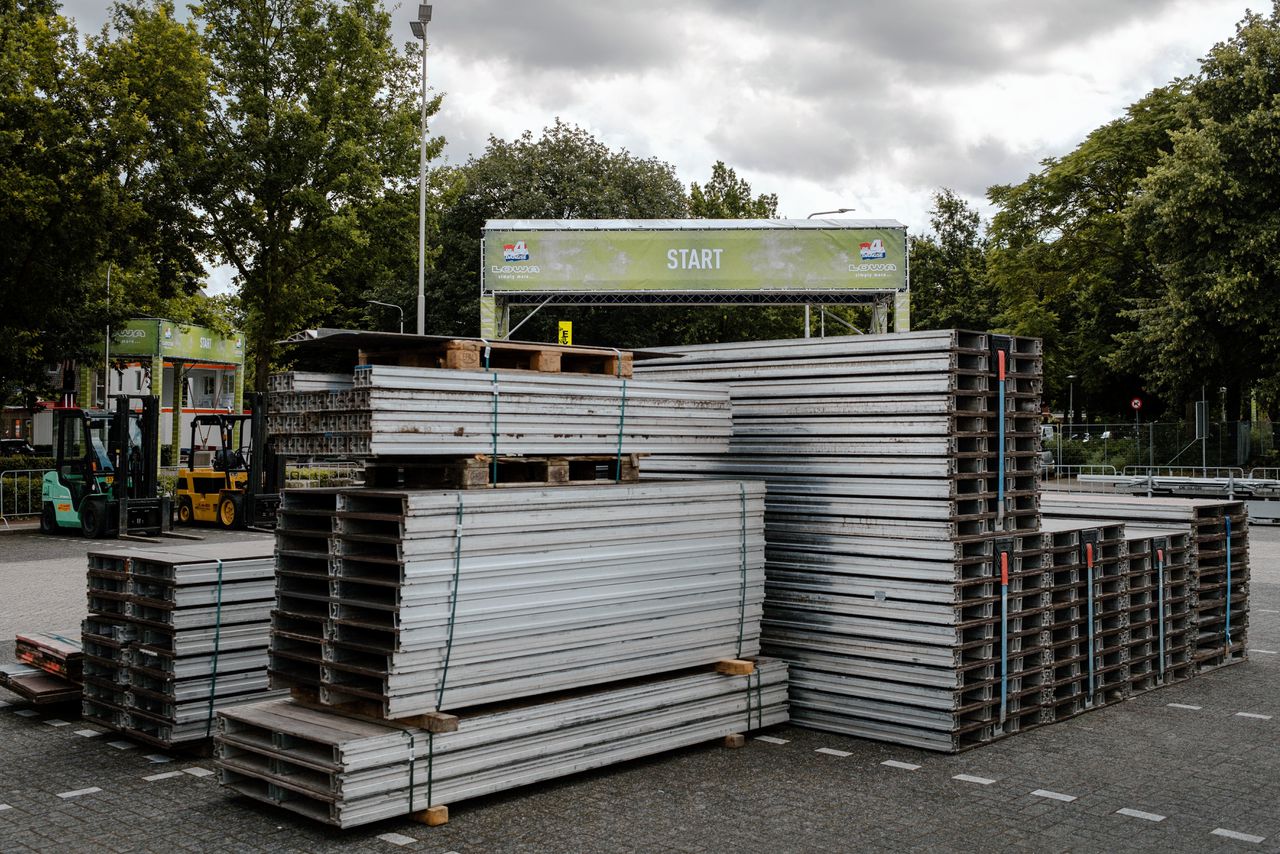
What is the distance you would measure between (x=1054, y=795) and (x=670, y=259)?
24960mm

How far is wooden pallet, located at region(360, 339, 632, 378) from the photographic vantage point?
7.21 meters

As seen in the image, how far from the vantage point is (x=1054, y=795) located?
274 inches

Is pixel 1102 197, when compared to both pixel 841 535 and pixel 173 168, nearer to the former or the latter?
pixel 173 168

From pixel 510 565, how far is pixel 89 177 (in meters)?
21.4

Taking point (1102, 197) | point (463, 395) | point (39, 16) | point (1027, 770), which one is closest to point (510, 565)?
point (463, 395)

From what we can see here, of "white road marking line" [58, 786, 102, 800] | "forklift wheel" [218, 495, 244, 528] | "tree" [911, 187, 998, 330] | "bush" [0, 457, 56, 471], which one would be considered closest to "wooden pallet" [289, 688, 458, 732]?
"white road marking line" [58, 786, 102, 800]

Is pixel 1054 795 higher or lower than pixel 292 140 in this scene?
lower

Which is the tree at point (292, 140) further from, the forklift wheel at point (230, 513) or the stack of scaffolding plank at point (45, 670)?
the stack of scaffolding plank at point (45, 670)

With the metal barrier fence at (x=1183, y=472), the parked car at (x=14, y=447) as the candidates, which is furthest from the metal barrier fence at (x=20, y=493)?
the metal barrier fence at (x=1183, y=472)

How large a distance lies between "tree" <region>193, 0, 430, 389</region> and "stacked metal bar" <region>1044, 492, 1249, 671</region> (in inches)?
903

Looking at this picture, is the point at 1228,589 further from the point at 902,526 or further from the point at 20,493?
the point at 20,493

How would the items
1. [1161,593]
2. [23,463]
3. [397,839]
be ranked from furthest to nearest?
[23,463] < [1161,593] < [397,839]

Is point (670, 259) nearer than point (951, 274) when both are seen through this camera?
Yes

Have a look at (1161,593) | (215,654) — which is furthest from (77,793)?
(1161,593)
